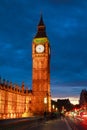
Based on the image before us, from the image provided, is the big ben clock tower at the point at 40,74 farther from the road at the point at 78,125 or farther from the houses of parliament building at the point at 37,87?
the road at the point at 78,125

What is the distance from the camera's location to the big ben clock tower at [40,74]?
112 meters

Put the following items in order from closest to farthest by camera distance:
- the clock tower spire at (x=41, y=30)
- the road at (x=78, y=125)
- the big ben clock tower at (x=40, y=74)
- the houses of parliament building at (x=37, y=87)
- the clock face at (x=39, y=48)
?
the road at (x=78, y=125) < the houses of parliament building at (x=37, y=87) < the big ben clock tower at (x=40, y=74) < the clock face at (x=39, y=48) < the clock tower spire at (x=41, y=30)

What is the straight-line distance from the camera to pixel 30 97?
372 ft

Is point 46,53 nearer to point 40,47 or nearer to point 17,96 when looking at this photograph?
point 40,47

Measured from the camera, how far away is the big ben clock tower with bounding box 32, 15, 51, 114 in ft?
366

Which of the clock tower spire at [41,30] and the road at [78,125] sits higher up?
the clock tower spire at [41,30]

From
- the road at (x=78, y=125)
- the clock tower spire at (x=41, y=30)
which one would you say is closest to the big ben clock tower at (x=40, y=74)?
the clock tower spire at (x=41, y=30)

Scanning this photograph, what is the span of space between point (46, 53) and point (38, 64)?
15.9 ft

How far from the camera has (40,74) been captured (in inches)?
4491

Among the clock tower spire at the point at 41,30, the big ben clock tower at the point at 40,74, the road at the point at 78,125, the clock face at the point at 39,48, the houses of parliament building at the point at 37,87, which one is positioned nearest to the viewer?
the road at the point at 78,125

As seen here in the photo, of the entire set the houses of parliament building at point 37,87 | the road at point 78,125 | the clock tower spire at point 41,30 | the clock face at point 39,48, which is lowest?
the road at point 78,125

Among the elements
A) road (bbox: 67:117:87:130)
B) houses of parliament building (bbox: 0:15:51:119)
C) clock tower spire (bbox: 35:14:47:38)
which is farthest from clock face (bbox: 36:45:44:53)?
road (bbox: 67:117:87:130)

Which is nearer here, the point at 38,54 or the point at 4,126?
the point at 4,126

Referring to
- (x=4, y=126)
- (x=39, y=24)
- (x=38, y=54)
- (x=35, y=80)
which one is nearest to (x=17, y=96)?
(x=35, y=80)
